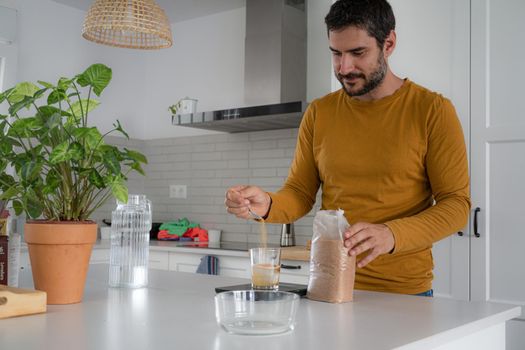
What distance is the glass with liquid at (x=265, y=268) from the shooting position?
4.97 ft

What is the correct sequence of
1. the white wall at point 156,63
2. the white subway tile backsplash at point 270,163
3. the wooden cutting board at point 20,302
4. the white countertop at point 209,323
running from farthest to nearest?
the white wall at point 156,63 → the white subway tile backsplash at point 270,163 → the wooden cutting board at point 20,302 → the white countertop at point 209,323

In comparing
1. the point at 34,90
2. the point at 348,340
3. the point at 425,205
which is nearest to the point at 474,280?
the point at 425,205

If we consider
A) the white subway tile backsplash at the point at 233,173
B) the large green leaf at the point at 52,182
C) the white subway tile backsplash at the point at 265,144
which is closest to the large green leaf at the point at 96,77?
the large green leaf at the point at 52,182

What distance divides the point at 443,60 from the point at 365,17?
161cm

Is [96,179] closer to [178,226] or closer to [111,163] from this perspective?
[111,163]

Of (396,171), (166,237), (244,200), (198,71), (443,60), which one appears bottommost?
(166,237)

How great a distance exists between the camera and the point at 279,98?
4023 millimetres

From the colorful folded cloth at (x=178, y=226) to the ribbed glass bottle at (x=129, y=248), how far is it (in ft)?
9.37

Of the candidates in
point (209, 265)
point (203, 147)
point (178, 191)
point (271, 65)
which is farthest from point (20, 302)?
point (178, 191)

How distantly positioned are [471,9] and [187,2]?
2.24m

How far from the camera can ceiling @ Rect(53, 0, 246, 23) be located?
180 inches

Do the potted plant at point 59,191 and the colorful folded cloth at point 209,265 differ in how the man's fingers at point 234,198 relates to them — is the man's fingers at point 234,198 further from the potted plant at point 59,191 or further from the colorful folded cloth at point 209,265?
the colorful folded cloth at point 209,265

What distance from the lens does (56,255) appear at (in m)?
1.44

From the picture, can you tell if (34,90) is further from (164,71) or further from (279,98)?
(164,71)
